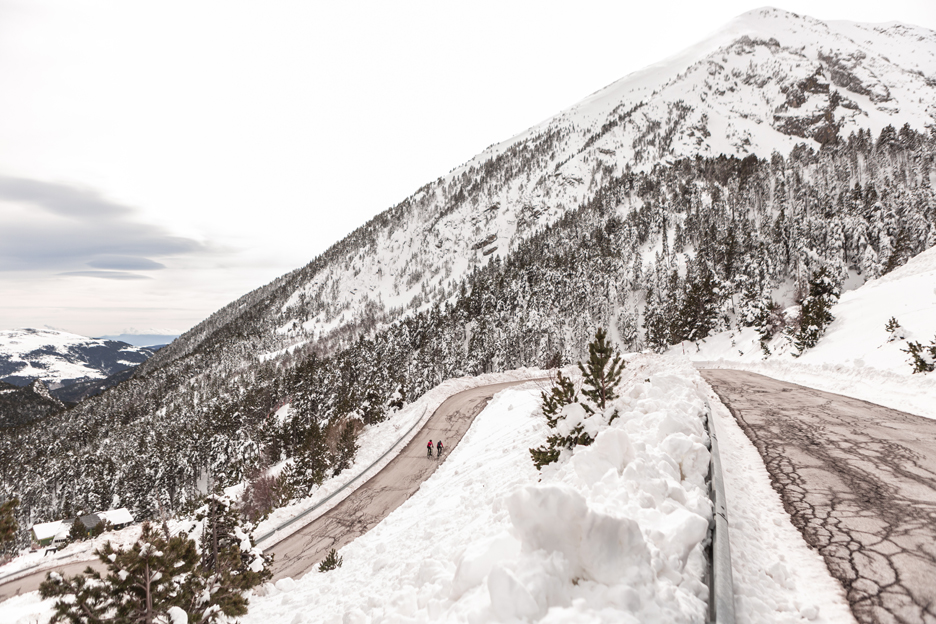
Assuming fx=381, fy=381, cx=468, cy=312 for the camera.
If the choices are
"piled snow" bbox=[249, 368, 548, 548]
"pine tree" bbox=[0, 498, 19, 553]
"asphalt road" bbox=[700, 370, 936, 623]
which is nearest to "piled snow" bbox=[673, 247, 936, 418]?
"asphalt road" bbox=[700, 370, 936, 623]

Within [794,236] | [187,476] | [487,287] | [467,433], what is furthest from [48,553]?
[794,236]

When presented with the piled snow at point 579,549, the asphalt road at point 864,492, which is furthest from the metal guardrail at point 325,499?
the asphalt road at point 864,492

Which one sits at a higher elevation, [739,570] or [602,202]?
[602,202]

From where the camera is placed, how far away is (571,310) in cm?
9444

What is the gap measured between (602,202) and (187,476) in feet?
486

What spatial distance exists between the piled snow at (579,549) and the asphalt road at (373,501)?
4.67 m

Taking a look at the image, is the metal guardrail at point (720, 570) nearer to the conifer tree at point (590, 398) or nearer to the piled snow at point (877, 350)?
the conifer tree at point (590, 398)

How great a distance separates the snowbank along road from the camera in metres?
13.1

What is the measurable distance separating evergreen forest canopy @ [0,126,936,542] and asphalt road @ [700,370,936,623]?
74.1 ft

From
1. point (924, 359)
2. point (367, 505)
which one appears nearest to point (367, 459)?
point (367, 505)

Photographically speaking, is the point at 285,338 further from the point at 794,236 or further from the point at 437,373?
the point at 794,236

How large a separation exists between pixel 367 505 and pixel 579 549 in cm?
1481

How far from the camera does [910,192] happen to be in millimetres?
81000

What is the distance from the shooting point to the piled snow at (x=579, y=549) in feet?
10.0
